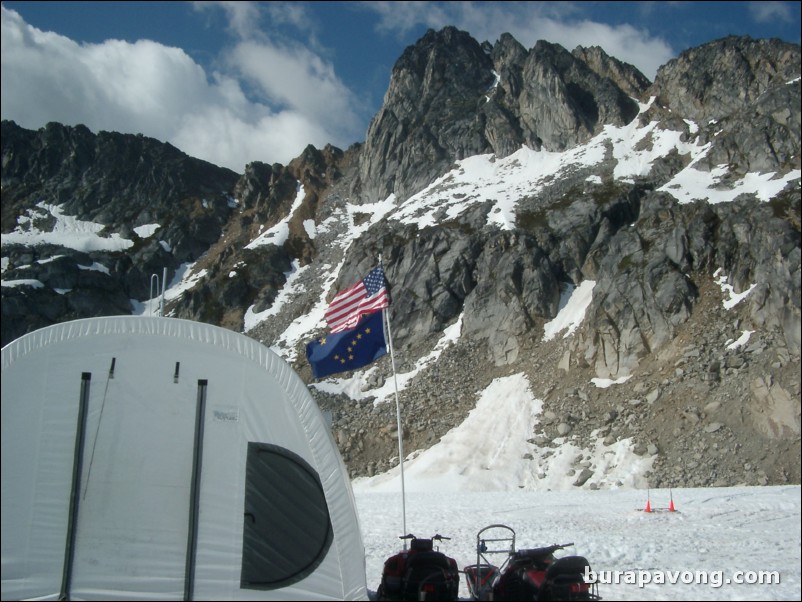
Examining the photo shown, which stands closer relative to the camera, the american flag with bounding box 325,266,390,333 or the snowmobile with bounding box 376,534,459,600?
the snowmobile with bounding box 376,534,459,600

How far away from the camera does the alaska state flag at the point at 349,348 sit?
15.1 m

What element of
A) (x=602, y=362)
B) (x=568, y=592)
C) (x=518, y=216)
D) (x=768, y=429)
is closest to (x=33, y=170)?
(x=518, y=216)

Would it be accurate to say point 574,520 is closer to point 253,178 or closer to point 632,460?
point 632,460

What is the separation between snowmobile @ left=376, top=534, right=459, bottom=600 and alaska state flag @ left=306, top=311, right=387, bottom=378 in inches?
217

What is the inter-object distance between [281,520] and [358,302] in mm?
7005

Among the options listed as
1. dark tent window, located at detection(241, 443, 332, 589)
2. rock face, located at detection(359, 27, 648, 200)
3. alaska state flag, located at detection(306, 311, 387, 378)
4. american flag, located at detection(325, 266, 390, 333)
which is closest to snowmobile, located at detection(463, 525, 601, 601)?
dark tent window, located at detection(241, 443, 332, 589)

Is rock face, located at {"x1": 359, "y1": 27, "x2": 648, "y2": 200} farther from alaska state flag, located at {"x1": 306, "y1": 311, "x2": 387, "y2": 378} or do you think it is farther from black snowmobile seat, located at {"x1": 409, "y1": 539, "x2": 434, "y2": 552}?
black snowmobile seat, located at {"x1": 409, "y1": 539, "x2": 434, "y2": 552}

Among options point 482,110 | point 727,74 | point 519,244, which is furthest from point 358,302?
point 482,110

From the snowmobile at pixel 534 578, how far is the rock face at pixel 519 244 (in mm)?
29984

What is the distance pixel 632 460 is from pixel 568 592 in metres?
33.4

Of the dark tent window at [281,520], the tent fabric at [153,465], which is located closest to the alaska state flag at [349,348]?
the tent fabric at [153,465]

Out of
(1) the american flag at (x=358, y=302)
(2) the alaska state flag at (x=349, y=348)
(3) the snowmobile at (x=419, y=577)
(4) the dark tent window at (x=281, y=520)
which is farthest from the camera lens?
(1) the american flag at (x=358, y=302)

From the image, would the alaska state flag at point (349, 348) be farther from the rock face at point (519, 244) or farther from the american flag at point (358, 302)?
the rock face at point (519, 244)

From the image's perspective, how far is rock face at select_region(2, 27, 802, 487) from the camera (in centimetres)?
4278
